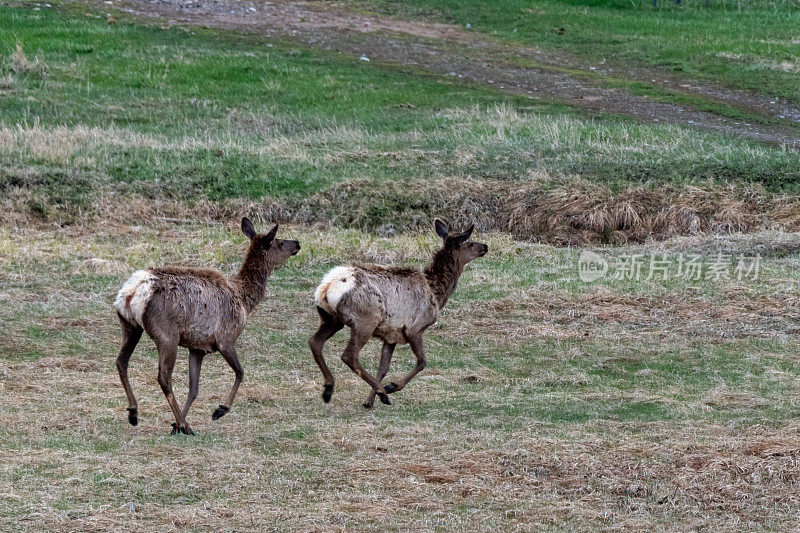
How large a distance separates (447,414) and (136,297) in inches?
109

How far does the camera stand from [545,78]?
93.5 ft

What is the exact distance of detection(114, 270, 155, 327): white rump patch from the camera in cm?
814

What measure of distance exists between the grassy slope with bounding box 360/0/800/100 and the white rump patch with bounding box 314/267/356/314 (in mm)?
20770

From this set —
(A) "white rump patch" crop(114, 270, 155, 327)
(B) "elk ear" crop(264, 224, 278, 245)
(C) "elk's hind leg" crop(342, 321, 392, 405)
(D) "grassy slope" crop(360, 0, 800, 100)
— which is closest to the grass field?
(C) "elk's hind leg" crop(342, 321, 392, 405)

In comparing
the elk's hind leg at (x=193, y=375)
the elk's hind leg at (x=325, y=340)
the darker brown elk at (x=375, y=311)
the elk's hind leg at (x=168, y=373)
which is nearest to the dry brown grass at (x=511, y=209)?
the darker brown elk at (x=375, y=311)

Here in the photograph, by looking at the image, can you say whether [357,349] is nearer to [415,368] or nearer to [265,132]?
[415,368]

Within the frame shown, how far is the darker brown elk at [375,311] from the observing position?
926 centimetres

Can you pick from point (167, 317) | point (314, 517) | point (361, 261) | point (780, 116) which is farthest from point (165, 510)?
point (780, 116)

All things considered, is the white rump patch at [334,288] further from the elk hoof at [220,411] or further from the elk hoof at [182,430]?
the elk hoof at [182,430]

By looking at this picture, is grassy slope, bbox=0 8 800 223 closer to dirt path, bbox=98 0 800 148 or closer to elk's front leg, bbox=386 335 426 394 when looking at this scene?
dirt path, bbox=98 0 800 148

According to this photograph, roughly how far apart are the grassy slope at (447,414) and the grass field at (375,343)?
35 millimetres

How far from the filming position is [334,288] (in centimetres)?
920

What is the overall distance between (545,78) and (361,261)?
1430cm

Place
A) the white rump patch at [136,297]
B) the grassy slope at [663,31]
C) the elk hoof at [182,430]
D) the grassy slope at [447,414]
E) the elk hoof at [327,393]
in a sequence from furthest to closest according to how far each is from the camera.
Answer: the grassy slope at [663,31], the elk hoof at [327,393], the elk hoof at [182,430], the white rump patch at [136,297], the grassy slope at [447,414]
